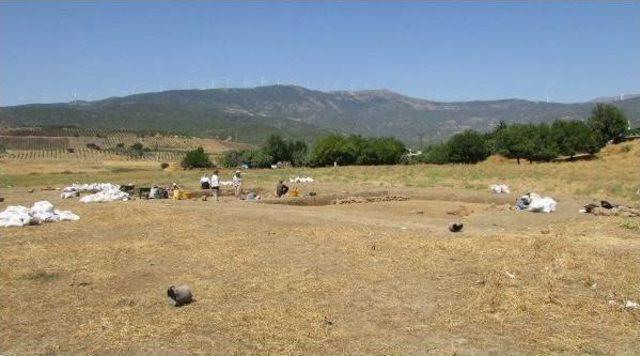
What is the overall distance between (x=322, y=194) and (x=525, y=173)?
20988 millimetres

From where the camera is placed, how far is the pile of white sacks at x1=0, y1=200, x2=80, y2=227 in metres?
20.0

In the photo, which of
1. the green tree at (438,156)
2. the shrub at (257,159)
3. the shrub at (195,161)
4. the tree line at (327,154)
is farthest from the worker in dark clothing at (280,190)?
the green tree at (438,156)

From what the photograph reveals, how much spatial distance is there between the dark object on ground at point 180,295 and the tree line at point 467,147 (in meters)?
65.5

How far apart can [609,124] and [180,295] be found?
279 feet

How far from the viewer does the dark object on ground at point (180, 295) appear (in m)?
10.8

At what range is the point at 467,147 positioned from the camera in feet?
271

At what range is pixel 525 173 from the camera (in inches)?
1905

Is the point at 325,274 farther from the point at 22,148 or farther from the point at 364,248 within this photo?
the point at 22,148

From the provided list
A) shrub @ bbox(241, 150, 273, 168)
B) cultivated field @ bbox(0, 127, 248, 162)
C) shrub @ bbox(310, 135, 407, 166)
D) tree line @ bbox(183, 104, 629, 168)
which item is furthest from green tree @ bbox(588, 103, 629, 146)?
cultivated field @ bbox(0, 127, 248, 162)

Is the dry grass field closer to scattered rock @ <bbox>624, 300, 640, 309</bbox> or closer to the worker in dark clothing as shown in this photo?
scattered rock @ <bbox>624, 300, 640, 309</bbox>

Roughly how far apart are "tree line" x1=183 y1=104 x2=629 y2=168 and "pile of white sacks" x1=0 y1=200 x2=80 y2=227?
2332 inches

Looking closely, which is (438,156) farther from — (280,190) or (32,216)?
(32,216)

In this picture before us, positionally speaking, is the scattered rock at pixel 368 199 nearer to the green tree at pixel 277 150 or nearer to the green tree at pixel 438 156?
the green tree at pixel 438 156

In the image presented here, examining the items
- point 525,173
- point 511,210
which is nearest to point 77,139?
point 525,173
